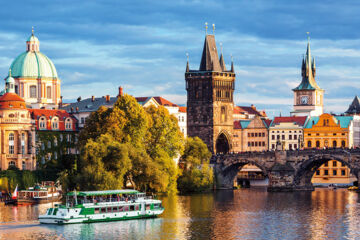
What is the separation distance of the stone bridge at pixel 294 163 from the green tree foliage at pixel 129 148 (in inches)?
765

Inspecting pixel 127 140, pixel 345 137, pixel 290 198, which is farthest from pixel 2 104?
pixel 345 137

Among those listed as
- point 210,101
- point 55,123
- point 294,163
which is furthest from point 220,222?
point 210,101

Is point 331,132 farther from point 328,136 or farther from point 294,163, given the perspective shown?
point 294,163

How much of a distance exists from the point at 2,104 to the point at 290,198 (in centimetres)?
4844

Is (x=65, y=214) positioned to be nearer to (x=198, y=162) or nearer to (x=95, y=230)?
(x=95, y=230)

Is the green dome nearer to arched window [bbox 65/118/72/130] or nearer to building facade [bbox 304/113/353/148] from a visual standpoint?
arched window [bbox 65/118/72/130]

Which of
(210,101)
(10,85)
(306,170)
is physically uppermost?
(10,85)

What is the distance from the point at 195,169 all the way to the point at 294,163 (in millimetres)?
18133

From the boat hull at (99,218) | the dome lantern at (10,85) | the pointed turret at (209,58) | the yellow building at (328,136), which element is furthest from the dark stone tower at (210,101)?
the boat hull at (99,218)

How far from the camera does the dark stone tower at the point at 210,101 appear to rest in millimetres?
176375

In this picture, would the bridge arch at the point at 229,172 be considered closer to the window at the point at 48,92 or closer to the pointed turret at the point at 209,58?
the pointed turret at the point at 209,58

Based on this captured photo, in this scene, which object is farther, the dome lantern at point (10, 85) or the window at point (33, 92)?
the window at point (33, 92)

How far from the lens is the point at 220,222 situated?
10056 centimetres

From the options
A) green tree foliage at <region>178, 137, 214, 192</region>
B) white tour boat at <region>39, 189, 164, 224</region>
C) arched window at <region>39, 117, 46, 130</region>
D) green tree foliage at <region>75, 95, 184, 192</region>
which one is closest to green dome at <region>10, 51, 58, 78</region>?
arched window at <region>39, 117, 46, 130</region>
